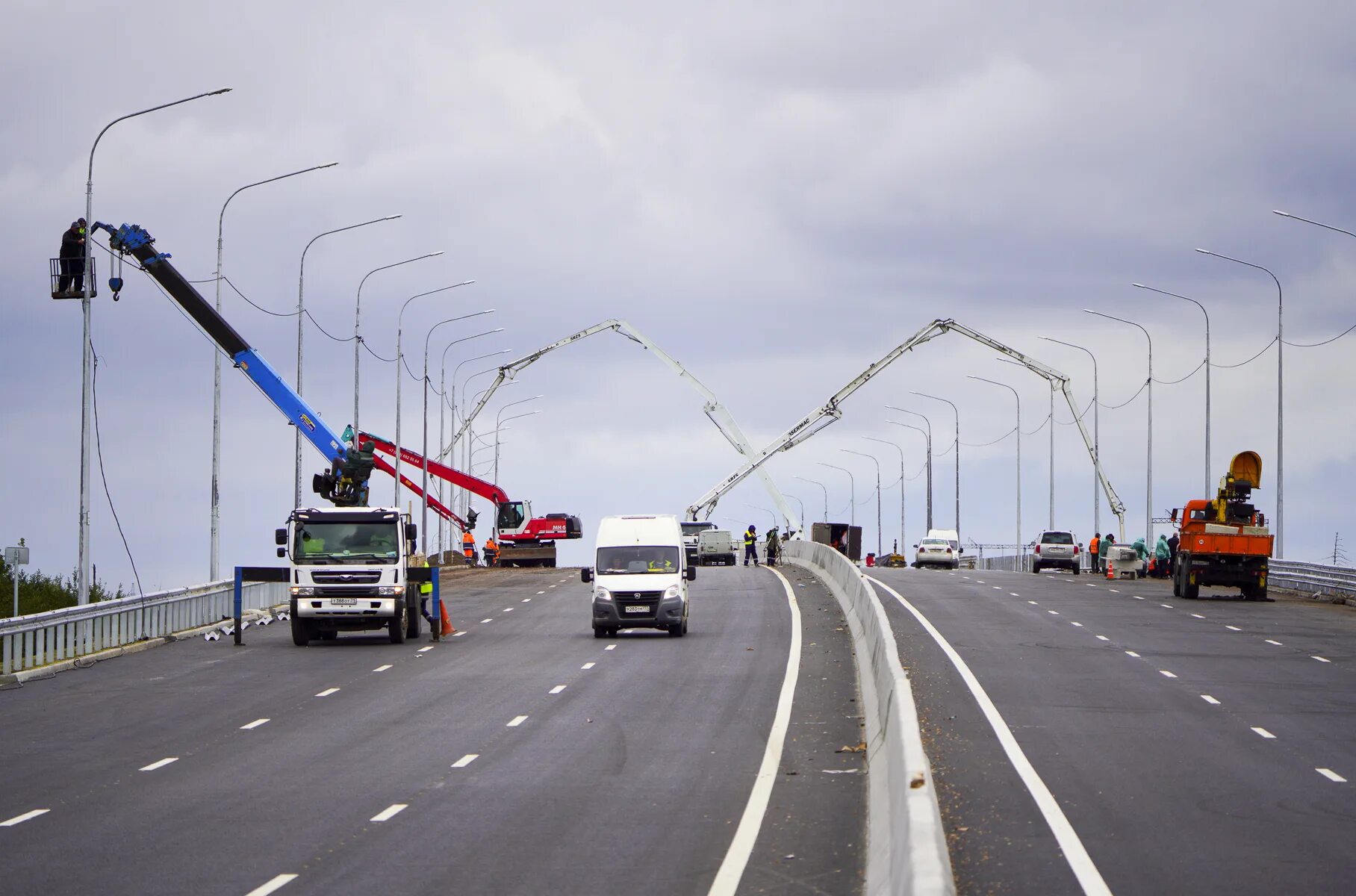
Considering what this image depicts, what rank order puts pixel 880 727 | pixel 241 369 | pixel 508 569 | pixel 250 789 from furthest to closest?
pixel 508 569, pixel 241 369, pixel 880 727, pixel 250 789

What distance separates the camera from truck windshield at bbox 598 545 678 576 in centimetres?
3491

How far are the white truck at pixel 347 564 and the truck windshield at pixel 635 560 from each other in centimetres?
433

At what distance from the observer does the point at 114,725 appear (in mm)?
20391

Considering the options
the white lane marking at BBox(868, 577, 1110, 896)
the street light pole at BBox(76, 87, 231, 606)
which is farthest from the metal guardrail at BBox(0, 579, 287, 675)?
the white lane marking at BBox(868, 577, 1110, 896)

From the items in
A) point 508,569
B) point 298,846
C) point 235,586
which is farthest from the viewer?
point 508,569

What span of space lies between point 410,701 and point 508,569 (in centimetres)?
5078

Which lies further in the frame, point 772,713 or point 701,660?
point 701,660

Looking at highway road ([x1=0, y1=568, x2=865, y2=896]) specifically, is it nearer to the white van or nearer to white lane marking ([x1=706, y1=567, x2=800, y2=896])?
white lane marking ([x1=706, y1=567, x2=800, y2=896])

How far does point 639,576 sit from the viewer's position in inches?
1356

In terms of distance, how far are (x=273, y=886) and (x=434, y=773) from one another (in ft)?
17.1

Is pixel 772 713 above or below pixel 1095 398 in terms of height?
below

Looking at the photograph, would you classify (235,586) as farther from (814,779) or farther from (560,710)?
(814,779)

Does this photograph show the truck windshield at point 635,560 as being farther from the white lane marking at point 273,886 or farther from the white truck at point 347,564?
the white lane marking at point 273,886

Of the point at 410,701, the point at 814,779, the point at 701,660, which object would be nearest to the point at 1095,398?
the point at 701,660
